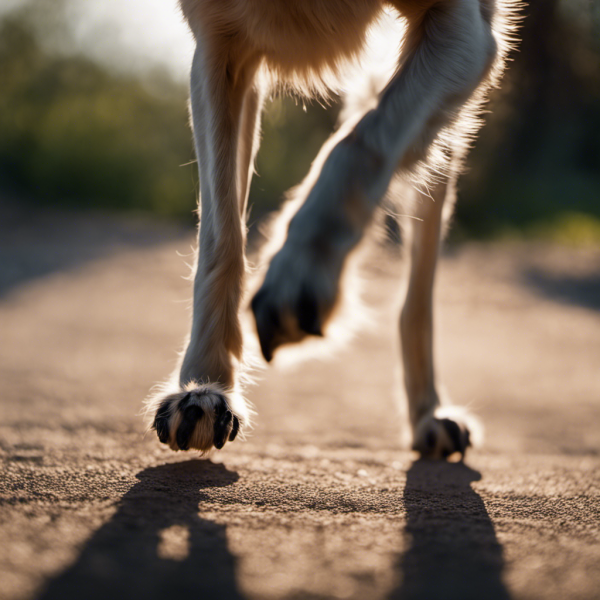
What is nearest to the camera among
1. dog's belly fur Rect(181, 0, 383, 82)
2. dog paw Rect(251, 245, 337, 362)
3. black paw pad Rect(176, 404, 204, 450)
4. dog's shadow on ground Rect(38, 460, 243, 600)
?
dog's shadow on ground Rect(38, 460, 243, 600)

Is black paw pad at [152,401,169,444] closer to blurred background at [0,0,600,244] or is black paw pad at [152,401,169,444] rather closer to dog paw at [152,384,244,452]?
dog paw at [152,384,244,452]

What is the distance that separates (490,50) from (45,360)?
8.85 feet

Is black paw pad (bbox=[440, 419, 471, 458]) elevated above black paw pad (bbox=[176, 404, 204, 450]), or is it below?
above

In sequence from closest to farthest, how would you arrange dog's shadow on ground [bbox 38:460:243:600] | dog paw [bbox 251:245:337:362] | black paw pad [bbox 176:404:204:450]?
dog's shadow on ground [bbox 38:460:243:600] → dog paw [bbox 251:245:337:362] → black paw pad [bbox 176:404:204:450]

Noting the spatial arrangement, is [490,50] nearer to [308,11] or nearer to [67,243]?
[308,11]

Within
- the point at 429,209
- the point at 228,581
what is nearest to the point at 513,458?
the point at 429,209

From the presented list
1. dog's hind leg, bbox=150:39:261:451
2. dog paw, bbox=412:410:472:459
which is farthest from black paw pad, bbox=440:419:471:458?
dog's hind leg, bbox=150:39:261:451

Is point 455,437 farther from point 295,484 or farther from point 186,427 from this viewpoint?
point 186,427

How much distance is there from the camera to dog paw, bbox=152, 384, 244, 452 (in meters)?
1.70

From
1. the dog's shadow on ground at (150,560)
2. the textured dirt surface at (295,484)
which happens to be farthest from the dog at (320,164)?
the dog's shadow on ground at (150,560)

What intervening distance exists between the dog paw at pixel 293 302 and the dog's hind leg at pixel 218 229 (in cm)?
56

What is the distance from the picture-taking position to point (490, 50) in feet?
6.19

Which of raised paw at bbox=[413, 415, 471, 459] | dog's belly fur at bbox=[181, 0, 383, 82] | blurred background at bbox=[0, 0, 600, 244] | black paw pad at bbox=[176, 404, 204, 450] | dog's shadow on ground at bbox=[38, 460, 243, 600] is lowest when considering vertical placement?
dog's shadow on ground at bbox=[38, 460, 243, 600]

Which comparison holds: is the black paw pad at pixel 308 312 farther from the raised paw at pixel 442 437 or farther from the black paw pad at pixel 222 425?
the raised paw at pixel 442 437
